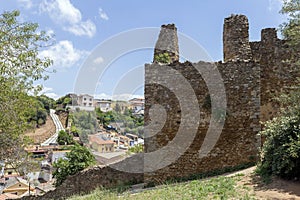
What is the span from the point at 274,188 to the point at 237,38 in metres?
6.27

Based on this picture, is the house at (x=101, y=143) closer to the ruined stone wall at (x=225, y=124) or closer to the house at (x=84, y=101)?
the house at (x=84, y=101)

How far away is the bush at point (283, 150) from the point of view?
6656 millimetres

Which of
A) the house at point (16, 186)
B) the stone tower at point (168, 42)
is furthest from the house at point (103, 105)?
the house at point (16, 186)

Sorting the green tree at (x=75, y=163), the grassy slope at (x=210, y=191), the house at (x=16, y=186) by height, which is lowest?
the house at (x=16, y=186)

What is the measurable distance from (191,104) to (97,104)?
793 centimetres

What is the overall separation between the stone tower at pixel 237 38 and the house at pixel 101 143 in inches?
360

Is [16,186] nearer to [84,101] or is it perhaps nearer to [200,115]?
[84,101]

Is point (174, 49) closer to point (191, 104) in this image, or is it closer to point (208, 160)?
point (191, 104)

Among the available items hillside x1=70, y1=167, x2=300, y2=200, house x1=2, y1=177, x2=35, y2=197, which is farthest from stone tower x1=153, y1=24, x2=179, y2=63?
house x1=2, y1=177, x2=35, y2=197

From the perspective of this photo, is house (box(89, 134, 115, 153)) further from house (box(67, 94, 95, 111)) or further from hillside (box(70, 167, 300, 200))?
hillside (box(70, 167, 300, 200))

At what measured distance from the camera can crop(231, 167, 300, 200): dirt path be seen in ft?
19.5

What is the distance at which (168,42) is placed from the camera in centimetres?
1099

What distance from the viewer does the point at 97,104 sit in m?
16.2

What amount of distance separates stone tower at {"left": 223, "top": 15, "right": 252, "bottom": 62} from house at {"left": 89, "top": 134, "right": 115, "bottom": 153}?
9.14 m
